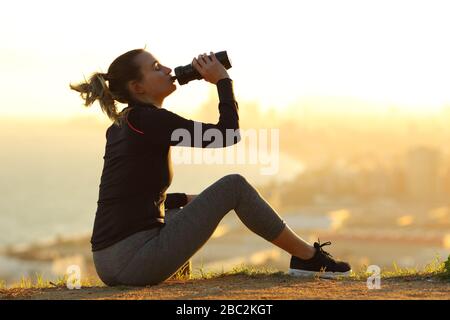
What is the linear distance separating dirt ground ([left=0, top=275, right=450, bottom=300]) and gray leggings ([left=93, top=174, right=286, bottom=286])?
10 centimetres

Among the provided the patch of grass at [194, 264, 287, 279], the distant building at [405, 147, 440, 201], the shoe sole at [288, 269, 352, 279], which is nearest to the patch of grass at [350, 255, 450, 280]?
the shoe sole at [288, 269, 352, 279]

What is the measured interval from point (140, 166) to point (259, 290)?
959 mm

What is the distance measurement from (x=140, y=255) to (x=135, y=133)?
2.17 feet

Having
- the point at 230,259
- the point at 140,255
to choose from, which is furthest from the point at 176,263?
the point at 230,259

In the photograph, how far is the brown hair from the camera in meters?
4.02

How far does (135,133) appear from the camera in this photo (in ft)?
12.8

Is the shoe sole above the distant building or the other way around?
the other way around

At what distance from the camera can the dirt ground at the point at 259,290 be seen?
3.77 m

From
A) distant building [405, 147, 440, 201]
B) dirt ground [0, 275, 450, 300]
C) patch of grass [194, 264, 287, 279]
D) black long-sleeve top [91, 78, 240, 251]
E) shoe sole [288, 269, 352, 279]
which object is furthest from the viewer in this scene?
distant building [405, 147, 440, 201]

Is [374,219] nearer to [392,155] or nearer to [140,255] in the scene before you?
Answer: [392,155]

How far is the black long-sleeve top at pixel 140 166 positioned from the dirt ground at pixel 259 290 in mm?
351

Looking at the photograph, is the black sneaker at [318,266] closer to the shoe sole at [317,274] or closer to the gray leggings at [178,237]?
the shoe sole at [317,274]

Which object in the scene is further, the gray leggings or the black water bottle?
the black water bottle

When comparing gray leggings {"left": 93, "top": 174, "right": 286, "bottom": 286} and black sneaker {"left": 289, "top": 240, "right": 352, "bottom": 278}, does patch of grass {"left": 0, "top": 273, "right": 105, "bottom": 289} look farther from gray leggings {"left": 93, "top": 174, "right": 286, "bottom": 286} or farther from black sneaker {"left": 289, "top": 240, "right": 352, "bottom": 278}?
black sneaker {"left": 289, "top": 240, "right": 352, "bottom": 278}
